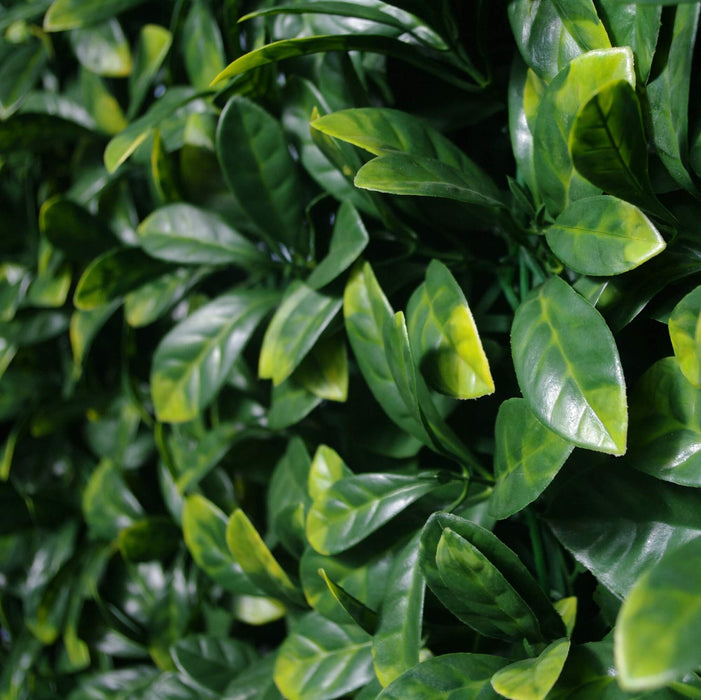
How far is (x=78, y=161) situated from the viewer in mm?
850

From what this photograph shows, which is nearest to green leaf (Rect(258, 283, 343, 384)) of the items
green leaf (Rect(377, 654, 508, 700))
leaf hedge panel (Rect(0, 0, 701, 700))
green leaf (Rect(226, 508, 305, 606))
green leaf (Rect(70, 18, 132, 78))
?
leaf hedge panel (Rect(0, 0, 701, 700))

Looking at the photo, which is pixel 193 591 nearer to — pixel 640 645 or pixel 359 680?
pixel 359 680

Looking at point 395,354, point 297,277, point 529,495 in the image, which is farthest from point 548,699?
point 297,277

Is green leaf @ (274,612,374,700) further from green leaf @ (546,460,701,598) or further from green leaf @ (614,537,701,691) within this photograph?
green leaf @ (614,537,701,691)

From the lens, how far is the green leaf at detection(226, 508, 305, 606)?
1.99ft

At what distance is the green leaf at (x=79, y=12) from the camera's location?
68 cm

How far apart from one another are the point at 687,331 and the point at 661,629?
176 mm

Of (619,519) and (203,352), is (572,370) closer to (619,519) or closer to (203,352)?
(619,519)

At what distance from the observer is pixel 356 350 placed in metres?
0.56

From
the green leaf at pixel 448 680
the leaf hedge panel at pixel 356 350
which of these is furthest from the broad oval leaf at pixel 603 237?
the green leaf at pixel 448 680

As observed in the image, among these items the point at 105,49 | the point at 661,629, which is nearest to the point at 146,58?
A: the point at 105,49

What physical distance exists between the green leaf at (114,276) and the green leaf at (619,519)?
1.46 ft

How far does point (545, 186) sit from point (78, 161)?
58 cm

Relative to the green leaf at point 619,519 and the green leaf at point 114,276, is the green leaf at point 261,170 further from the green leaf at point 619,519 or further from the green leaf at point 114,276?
the green leaf at point 619,519
